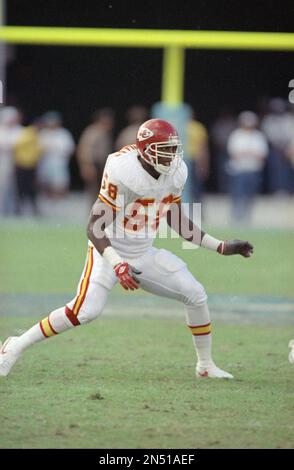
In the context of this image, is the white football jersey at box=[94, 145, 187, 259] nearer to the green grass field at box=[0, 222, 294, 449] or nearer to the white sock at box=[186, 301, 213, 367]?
the white sock at box=[186, 301, 213, 367]

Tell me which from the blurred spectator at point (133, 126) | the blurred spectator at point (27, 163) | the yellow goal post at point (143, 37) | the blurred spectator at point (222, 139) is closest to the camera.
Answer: the yellow goal post at point (143, 37)

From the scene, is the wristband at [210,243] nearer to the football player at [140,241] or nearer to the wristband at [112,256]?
the football player at [140,241]

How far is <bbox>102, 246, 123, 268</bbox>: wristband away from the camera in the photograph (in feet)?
18.6

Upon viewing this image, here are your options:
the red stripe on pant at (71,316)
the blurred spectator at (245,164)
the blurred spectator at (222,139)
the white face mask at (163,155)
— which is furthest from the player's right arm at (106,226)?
the blurred spectator at (222,139)

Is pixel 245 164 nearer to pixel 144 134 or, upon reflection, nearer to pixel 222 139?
pixel 222 139

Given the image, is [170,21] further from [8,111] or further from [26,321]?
[26,321]

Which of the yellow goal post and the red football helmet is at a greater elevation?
the red football helmet

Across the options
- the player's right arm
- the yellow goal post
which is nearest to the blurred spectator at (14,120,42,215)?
the yellow goal post

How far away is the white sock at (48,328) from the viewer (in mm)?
5863

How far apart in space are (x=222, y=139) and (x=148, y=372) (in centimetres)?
1188

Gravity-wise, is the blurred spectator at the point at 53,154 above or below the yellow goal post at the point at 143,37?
below

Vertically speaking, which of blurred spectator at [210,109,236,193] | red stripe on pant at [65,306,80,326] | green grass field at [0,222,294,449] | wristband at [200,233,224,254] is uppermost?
wristband at [200,233,224,254]

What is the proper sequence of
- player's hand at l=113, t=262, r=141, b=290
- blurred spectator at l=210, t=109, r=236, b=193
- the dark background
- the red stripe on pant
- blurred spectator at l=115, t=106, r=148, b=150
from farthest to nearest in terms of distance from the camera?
blurred spectator at l=210, t=109, r=236, b=193, blurred spectator at l=115, t=106, r=148, b=150, the dark background, the red stripe on pant, player's hand at l=113, t=262, r=141, b=290

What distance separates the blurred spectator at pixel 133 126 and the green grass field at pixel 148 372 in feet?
18.2
